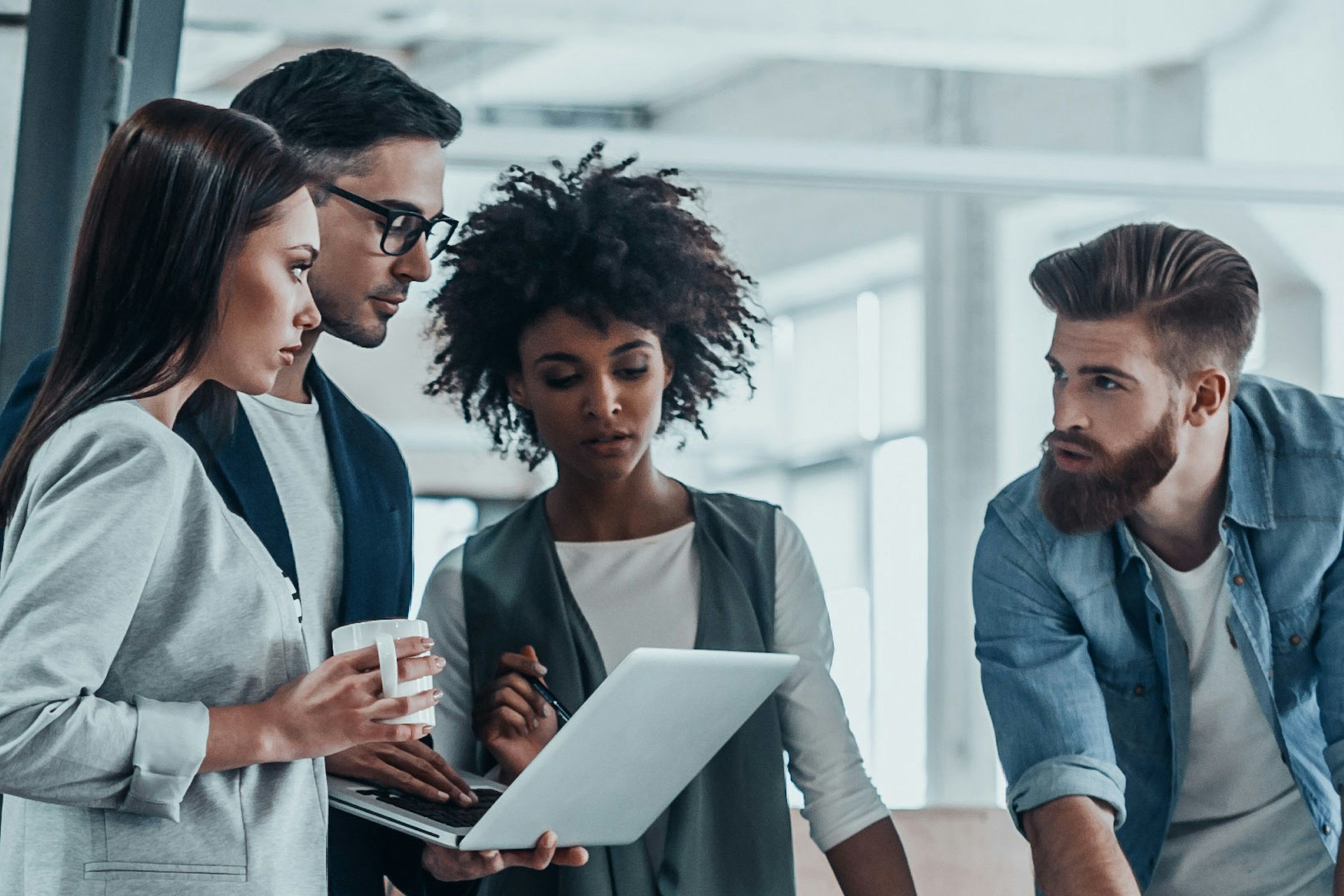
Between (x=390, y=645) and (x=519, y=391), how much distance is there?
27.4 inches

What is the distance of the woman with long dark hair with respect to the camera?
1150mm

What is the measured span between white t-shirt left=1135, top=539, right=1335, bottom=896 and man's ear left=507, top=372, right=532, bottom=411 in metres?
0.81

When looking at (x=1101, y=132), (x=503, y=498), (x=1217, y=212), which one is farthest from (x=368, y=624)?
(x=503, y=498)

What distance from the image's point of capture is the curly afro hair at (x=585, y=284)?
1.89 meters

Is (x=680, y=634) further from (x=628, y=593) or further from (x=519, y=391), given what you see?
(x=519, y=391)

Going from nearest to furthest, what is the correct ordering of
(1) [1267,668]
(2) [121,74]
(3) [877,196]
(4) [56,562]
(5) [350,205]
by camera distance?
1. (4) [56,562]
2. (5) [350,205]
3. (1) [1267,668]
4. (2) [121,74]
5. (3) [877,196]

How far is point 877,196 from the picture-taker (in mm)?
6504

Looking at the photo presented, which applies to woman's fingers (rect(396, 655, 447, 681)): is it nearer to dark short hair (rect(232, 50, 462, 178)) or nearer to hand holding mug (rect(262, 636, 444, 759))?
hand holding mug (rect(262, 636, 444, 759))

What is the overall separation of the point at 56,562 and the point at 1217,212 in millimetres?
3540

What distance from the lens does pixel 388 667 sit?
50.1 inches

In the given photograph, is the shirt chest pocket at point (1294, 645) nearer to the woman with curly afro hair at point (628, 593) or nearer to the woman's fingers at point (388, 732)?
the woman with curly afro hair at point (628, 593)

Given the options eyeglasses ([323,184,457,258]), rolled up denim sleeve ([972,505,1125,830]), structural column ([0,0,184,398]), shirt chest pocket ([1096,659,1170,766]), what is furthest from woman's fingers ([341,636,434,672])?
structural column ([0,0,184,398])

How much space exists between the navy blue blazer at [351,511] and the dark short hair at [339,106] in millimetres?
242

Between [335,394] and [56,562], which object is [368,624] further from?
[335,394]
